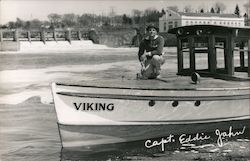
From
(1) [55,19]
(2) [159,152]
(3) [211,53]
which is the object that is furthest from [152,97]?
(1) [55,19]

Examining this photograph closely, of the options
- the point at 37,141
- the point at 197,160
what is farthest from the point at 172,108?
the point at 37,141

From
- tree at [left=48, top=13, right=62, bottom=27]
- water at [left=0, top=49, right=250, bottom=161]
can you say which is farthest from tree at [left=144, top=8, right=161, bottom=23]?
tree at [left=48, top=13, right=62, bottom=27]

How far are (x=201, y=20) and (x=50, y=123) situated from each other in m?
1.77

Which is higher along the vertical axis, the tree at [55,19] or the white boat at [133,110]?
the tree at [55,19]

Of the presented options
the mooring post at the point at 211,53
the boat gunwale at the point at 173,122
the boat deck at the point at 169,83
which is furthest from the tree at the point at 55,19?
the mooring post at the point at 211,53

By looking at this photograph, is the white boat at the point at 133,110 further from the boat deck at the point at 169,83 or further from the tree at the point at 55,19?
the tree at the point at 55,19

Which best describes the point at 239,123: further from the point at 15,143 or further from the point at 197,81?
the point at 15,143

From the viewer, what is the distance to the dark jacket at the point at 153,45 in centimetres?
402

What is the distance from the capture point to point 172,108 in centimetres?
396

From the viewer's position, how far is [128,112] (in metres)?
3.85

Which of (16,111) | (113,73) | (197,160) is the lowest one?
(197,160)

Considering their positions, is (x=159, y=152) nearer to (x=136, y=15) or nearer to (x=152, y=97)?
(x=152, y=97)

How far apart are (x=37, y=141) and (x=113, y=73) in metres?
0.95

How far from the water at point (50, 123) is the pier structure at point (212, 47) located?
0.63ft
